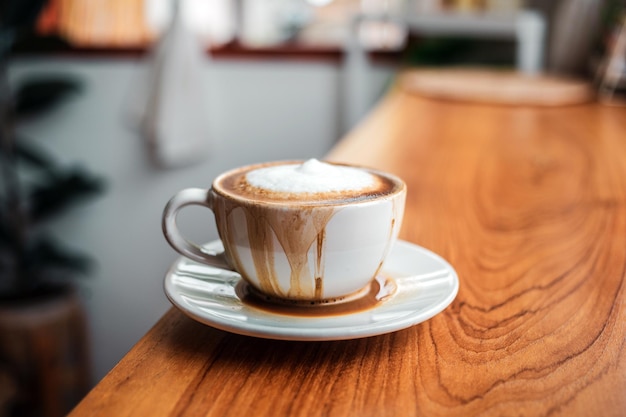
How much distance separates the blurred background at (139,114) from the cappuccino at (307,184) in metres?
1.74

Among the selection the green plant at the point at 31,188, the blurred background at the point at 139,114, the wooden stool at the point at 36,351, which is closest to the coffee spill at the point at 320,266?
the blurred background at the point at 139,114

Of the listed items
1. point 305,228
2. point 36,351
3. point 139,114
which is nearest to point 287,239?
point 305,228

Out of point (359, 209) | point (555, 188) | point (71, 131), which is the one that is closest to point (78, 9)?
point (71, 131)

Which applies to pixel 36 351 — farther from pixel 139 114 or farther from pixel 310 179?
pixel 310 179

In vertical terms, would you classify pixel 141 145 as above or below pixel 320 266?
below

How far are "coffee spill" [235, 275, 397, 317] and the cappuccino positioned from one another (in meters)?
0.07

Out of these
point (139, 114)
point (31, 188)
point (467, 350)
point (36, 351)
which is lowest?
point (36, 351)

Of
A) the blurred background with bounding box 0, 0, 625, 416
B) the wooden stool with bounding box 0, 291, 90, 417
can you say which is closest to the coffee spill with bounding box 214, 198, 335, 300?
the blurred background with bounding box 0, 0, 625, 416

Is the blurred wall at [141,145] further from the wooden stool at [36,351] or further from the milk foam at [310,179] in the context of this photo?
the milk foam at [310,179]

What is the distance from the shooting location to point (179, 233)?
1.67 feet

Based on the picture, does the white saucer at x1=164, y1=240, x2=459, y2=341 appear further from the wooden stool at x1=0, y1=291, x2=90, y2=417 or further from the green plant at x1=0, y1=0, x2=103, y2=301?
the green plant at x1=0, y1=0, x2=103, y2=301

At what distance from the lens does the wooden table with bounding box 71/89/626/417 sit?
36 centimetres

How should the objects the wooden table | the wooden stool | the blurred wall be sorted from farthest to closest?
the blurred wall → the wooden stool → the wooden table

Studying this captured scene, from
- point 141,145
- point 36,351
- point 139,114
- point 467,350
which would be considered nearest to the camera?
point 467,350
